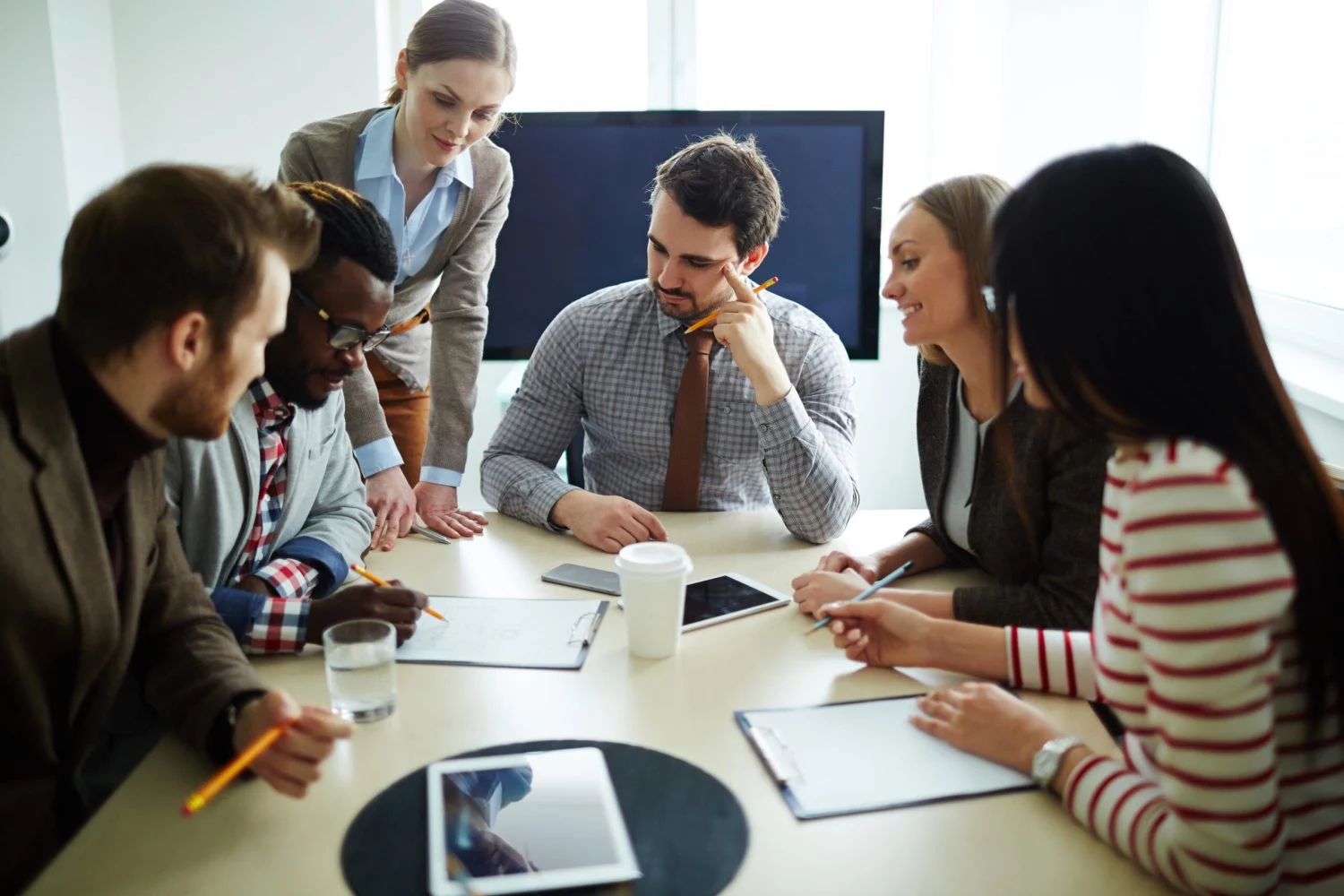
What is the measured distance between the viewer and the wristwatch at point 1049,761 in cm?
100

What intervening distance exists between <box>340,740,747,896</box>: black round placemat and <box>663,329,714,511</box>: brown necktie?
0.98 m

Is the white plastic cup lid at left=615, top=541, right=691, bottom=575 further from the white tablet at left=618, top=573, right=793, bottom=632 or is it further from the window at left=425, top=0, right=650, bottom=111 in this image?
the window at left=425, top=0, right=650, bottom=111

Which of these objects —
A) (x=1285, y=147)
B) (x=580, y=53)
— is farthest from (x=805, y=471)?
(x=580, y=53)

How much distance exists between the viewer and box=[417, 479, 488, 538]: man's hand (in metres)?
1.81

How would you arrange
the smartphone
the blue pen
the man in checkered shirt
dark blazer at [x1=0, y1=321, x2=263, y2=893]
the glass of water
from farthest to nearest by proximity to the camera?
the man in checkered shirt → the smartphone → the blue pen → the glass of water → dark blazer at [x1=0, y1=321, x2=263, y2=893]

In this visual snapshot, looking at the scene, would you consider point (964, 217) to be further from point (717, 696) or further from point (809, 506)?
point (717, 696)

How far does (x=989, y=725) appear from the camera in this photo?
107 cm

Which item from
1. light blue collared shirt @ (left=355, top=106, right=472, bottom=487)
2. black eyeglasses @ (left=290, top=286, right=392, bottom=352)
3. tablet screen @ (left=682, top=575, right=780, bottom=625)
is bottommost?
tablet screen @ (left=682, top=575, right=780, bottom=625)

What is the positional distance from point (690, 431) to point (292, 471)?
2.50 ft

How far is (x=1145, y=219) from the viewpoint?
2.90ft

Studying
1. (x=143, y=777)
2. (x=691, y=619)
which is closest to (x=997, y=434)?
(x=691, y=619)

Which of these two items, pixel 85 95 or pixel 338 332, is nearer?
pixel 338 332

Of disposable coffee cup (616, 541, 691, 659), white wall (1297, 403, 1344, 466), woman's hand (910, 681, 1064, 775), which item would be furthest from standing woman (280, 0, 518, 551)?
white wall (1297, 403, 1344, 466)

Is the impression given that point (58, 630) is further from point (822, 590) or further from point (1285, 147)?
point (1285, 147)
